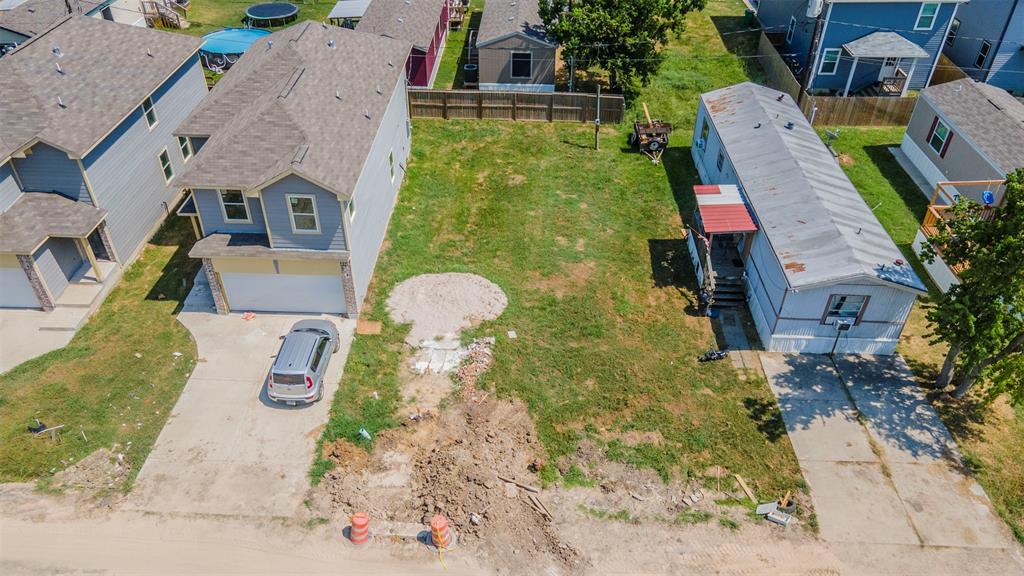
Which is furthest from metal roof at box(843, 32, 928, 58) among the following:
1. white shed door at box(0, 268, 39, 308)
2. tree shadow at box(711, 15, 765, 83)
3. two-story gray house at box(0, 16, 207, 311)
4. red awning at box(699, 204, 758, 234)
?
white shed door at box(0, 268, 39, 308)

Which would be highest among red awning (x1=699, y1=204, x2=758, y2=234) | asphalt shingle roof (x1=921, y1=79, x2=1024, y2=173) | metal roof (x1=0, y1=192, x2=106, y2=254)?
asphalt shingle roof (x1=921, y1=79, x2=1024, y2=173)

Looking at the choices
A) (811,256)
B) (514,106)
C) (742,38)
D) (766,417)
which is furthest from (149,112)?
(742,38)

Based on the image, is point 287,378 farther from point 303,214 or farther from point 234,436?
point 303,214

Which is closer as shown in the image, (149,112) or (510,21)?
(149,112)

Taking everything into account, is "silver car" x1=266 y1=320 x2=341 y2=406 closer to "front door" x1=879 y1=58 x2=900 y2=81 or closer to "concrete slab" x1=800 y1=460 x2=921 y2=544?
"concrete slab" x1=800 y1=460 x2=921 y2=544

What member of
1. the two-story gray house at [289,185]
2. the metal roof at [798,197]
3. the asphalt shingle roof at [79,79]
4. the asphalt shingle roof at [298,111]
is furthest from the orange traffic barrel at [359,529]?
the asphalt shingle roof at [79,79]

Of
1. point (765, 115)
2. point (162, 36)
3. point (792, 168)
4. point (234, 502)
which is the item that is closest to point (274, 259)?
point (234, 502)
